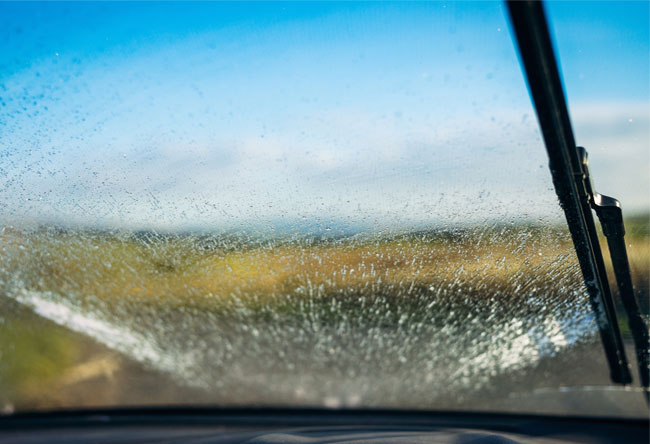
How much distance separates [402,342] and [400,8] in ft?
6.18

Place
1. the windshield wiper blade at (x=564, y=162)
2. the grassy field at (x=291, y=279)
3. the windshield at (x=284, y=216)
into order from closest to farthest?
the windshield wiper blade at (x=564, y=162) → the windshield at (x=284, y=216) → the grassy field at (x=291, y=279)

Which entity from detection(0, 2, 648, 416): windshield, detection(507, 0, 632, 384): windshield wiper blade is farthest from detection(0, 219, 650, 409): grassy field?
detection(507, 0, 632, 384): windshield wiper blade

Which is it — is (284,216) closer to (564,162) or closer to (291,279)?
(291,279)

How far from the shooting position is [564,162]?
224 centimetres

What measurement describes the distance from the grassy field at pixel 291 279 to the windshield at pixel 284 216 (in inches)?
0.5

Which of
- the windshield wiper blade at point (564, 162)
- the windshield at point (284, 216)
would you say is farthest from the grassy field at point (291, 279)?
the windshield wiper blade at point (564, 162)

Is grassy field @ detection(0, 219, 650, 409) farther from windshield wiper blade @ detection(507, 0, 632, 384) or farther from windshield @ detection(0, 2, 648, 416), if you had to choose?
windshield wiper blade @ detection(507, 0, 632, 384)

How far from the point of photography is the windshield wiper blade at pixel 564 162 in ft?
6.03

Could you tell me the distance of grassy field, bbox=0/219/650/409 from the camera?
2867 millimetres

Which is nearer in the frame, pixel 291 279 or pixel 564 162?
pixel 564 162

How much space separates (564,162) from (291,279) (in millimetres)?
1502

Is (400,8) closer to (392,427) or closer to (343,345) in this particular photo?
(343,345)

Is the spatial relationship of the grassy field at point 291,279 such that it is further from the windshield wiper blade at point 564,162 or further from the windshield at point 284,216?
the windshield wiper blade at point 564,162

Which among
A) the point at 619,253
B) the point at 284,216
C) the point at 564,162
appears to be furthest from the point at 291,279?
the point at 619,253
